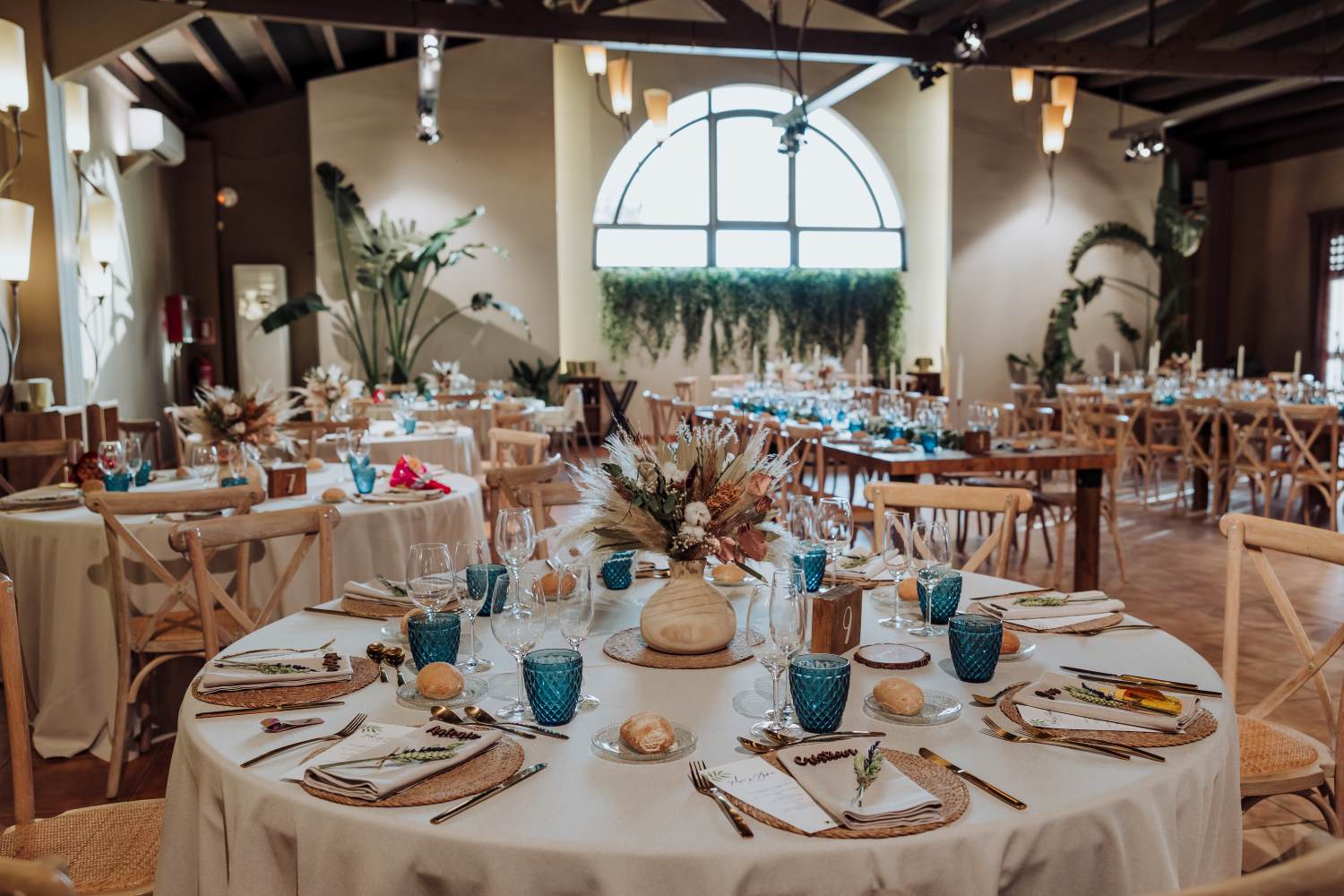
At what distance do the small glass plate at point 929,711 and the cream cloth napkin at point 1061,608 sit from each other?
47cm

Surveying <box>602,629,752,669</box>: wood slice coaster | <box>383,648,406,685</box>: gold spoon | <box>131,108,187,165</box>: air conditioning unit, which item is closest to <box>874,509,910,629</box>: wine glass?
<box>602,629,752,669</box>: wood slice coaster

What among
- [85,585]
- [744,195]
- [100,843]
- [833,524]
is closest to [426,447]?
[85,585]

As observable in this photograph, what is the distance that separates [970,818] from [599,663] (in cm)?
77

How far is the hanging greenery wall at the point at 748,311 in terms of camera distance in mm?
13000

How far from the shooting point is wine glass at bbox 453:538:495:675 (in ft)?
5.86

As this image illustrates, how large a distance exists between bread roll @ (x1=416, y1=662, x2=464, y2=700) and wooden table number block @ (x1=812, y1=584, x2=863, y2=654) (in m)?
0.61

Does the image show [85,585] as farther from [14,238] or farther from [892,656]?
[14,238]

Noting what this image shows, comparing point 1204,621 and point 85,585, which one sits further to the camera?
point 1204,621

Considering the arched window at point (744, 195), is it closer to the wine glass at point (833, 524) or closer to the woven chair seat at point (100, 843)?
the wine glass at point (833, 524)

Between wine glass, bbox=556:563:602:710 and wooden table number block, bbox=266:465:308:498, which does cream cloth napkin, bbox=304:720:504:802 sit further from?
wooden table number block, bbox=266:465:308:498

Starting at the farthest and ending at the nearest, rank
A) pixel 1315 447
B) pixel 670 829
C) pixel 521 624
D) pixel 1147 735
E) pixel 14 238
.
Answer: pixel 1315 447
pixel 14 238
pixel 521 624
pixel 1147 735
pixel 670 829

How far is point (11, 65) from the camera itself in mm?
5645

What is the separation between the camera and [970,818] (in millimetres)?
1208

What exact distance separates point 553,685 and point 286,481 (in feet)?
8.48
